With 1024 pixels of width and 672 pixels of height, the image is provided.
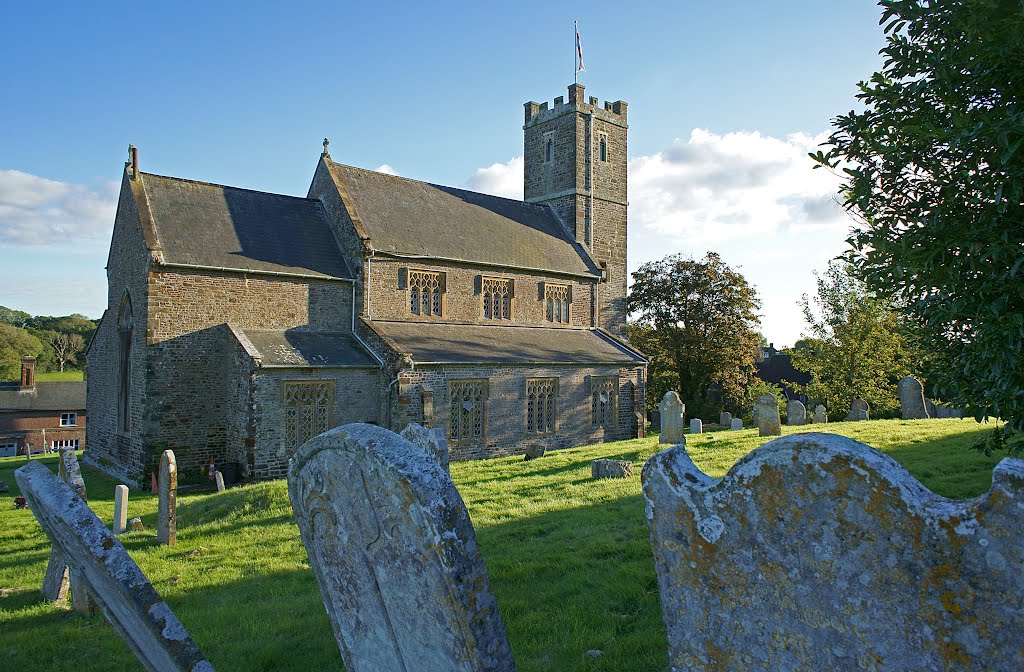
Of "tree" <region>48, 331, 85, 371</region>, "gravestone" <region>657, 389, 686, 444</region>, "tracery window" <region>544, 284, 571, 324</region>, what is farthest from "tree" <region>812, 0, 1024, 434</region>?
"tree" <region>48, 331, 85, 371</region>

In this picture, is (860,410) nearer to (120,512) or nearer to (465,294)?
(465,294)

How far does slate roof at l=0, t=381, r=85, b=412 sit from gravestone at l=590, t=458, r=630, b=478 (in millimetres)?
44276

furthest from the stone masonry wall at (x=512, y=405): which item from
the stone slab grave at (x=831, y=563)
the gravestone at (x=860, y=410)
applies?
the stone slab grave at (x=831, y=563)

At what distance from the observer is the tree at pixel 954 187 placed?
560 centimetres

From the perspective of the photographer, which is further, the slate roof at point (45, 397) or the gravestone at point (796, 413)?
the slate roof at point (45, 397)

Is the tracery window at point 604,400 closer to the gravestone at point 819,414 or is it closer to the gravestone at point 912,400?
the gravestone at point 819,414

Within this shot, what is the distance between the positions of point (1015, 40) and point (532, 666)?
259 inches

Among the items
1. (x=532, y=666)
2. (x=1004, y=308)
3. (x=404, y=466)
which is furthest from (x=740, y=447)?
(x=404, y=466)

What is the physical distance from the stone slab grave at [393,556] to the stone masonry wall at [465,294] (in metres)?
19.3

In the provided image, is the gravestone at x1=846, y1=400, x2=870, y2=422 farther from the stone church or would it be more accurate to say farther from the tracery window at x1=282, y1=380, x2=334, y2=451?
the tracery window at x1=282, y1=380, x2=334, y2=451

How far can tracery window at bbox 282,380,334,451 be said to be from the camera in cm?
1919

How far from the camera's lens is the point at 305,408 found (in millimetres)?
19516

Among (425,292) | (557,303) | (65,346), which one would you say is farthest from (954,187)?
(65,346)

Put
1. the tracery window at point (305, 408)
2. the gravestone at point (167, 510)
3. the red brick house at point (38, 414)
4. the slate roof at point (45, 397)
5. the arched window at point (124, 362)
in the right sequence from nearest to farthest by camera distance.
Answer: the gravestone at point (167, 510), the tracery window at point (305, 408), the arched window at point (124, 362), the red brick house at point (38, 414), the slate roof at point (45, 397)
